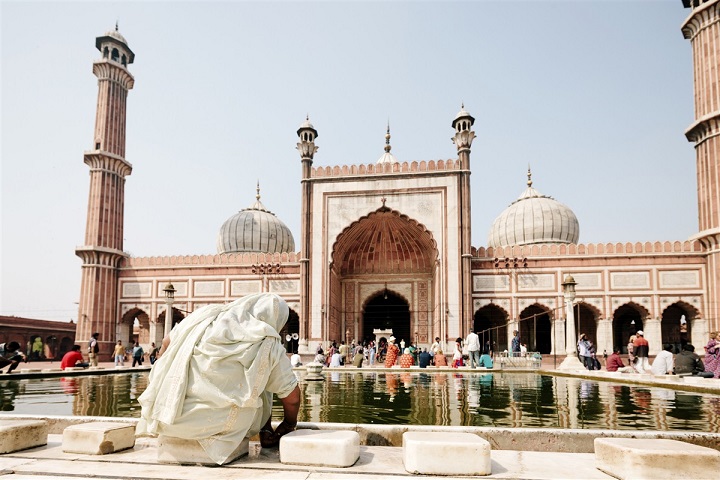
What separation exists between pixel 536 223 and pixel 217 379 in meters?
23.8

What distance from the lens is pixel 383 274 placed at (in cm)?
2175

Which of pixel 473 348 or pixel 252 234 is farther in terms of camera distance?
pixel 252 234

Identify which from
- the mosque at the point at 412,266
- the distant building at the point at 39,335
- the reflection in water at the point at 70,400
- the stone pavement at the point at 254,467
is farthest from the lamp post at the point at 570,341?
the distant building at the point at 39,335

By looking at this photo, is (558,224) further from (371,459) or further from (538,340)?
(371,459)

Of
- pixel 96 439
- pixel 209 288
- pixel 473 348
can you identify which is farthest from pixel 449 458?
pixel 209 288

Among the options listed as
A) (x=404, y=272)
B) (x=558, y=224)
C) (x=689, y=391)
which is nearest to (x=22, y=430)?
(x=689, y=391)

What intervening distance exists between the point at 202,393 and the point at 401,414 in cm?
231

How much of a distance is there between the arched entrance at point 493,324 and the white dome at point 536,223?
13.9 ft

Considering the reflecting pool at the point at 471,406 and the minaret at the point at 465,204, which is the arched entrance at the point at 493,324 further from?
the reflecting pool at the point at 471,406

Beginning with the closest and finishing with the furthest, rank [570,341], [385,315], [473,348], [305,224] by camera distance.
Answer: [570,341]
[473,348]
[305,224]
[385,315]

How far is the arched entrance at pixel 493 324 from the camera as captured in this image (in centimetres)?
2131

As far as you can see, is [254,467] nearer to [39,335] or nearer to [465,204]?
[465,204]

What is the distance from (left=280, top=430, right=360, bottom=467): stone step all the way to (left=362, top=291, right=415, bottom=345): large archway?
64.9 ft

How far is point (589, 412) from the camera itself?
4.63 m
